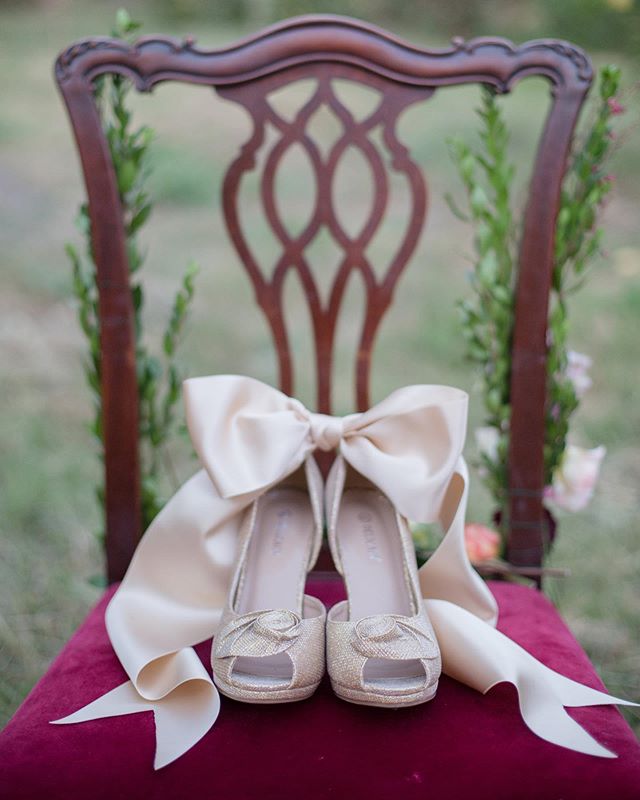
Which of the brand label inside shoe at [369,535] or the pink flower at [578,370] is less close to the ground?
the pink flower at [578,370]

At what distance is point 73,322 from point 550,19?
6.56 ft

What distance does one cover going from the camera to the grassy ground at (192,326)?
5.72 ft

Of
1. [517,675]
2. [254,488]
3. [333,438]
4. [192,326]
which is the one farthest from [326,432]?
[192,326]

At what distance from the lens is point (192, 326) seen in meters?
2.72

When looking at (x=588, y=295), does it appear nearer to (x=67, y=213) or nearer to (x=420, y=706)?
(x=67, y=213)

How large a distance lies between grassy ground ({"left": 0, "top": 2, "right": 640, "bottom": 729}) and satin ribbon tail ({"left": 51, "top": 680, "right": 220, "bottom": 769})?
76 centimetres

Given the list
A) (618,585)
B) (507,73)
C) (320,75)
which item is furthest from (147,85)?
(618,585)

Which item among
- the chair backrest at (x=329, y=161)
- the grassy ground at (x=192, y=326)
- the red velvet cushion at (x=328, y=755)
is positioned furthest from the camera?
the grassy ground at (x=192, y=326)

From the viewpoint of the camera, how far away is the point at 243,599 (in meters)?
0.86

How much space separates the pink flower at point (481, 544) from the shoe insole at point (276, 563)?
24cm

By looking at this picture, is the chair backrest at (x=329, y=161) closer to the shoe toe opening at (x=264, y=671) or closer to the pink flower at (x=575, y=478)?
the pink flower at (x=575, y=478)

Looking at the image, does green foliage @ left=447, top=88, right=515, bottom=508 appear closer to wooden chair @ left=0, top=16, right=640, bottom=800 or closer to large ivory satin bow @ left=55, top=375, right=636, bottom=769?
wooden chair @ left=0, top=16, right=640, bottom=800

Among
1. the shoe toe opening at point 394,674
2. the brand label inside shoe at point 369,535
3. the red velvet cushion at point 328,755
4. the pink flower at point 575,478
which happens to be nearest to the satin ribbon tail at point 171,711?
the red velvet cushion at point 328,755

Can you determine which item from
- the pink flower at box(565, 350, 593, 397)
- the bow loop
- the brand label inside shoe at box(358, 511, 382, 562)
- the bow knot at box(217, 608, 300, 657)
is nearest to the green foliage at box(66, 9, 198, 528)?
the bow loop
